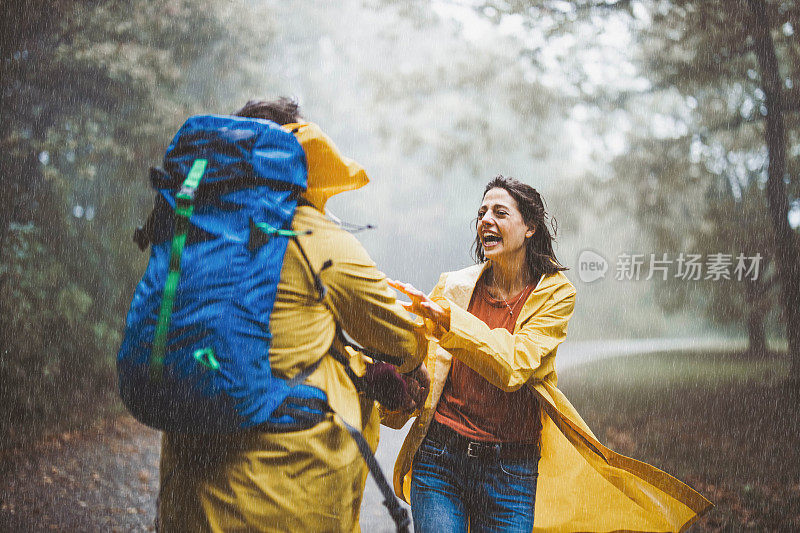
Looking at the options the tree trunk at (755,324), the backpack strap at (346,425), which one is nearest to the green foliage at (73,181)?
the backpack strap at (346,425)

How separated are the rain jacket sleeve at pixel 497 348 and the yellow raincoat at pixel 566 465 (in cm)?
2

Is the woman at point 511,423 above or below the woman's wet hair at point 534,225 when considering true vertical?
below

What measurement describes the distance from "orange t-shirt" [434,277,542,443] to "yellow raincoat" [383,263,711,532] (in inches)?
1.8

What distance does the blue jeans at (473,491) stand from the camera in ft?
7.23

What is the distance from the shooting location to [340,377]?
168cm

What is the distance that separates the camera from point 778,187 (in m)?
7.12

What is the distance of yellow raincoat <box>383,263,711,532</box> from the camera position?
7.60ft

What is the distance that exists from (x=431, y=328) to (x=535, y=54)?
748 centimetres

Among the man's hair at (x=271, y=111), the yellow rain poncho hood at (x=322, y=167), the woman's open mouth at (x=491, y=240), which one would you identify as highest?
the man's hair at (x=271, y=111)
